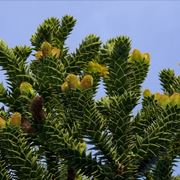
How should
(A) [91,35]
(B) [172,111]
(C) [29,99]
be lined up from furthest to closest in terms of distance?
1. (A) [91,35]
2. (C) [29,99]
3. (B) [172,111]

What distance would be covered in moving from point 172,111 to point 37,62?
175 centimetres

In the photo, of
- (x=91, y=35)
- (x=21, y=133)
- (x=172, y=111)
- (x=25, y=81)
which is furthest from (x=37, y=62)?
(x=172, y=111)

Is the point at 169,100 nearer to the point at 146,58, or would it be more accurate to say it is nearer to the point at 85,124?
the point at 85,124

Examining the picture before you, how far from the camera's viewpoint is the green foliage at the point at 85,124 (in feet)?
16.7

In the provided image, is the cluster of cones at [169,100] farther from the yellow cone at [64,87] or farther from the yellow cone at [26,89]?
the yellow cone at [26,89]

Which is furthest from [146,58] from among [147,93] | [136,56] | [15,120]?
[15,120]

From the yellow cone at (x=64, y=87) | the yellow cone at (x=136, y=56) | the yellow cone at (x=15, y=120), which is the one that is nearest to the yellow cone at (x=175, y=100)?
the yellow cone at (x=64, y=87)

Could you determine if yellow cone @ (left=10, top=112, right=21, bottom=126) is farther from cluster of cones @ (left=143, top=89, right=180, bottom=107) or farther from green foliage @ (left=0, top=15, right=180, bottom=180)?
cluster of cones @ (left=143, top=89, right=180, bottom=107)

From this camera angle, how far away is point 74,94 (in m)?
5.15

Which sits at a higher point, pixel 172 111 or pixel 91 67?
pixel 91 67

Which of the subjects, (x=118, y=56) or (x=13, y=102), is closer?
(x=118, y=56)

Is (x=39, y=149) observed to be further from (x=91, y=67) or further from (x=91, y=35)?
(x=91, y=35)

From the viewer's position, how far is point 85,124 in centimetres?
508

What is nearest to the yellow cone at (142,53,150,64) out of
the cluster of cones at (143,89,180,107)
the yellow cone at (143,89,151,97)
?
the yellow cone at (143,89,151,97)
